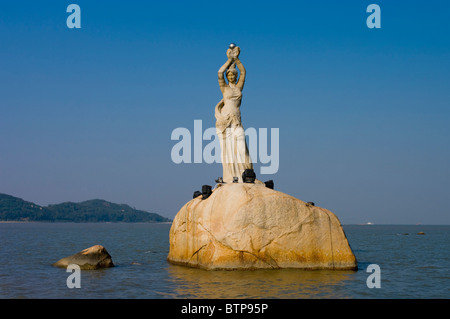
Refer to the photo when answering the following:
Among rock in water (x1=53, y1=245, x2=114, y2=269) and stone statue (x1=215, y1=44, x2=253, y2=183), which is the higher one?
stone statue (x1=215, y1=44, x2=253, y2=183)

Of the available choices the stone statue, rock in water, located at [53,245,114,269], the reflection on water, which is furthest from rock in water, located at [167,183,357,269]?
rock in water, located at [53,245,114,269]

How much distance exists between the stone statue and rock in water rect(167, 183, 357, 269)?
7.52 ft

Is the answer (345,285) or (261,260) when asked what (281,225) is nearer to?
→ (261,260)

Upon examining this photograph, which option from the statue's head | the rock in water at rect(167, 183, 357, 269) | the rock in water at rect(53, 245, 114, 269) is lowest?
the rock in water at rect(53, 245, 114, 269)

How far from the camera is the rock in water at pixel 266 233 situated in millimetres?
17859

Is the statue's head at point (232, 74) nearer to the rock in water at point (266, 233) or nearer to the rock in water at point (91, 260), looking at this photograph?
the rock in water at point (266, 233)

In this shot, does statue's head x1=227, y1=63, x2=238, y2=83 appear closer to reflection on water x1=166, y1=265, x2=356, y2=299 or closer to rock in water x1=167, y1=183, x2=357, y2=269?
rock in water x1=167, y1=183, x2=357, y2=269

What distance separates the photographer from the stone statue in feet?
69.7

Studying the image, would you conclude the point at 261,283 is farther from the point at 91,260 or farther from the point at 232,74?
the point at 232,74

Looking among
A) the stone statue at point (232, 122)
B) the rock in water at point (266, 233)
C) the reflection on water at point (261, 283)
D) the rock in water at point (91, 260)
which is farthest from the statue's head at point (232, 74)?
the rock in water at point (91, 260)

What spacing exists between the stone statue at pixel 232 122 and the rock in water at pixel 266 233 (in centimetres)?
229

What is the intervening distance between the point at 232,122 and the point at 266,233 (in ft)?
18.8

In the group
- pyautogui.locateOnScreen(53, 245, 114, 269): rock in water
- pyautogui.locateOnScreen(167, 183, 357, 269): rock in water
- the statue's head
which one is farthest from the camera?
the statue's head

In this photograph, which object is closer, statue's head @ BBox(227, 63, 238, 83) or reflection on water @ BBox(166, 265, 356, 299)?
reflection on water @ BBox(166, 265, 356, 299)
